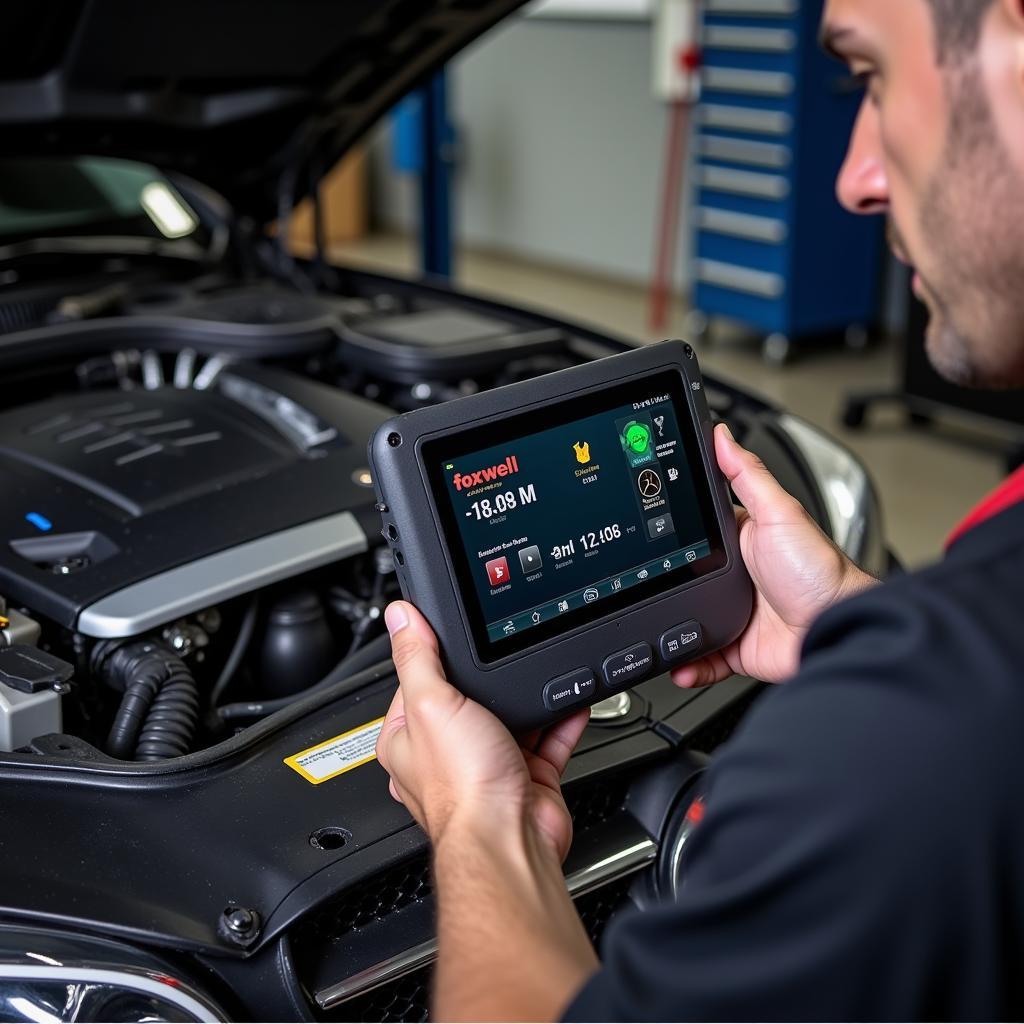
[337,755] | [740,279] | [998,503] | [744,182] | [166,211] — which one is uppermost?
[998,503]

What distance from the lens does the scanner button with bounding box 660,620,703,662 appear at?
1.04 meters

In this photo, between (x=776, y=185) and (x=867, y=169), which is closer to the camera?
(x=867, y=169)

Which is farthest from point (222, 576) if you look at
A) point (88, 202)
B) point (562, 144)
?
point (562, 144)

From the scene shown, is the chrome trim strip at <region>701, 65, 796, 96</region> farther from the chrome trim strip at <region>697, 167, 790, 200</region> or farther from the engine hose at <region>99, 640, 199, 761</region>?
the engine hose at <region>99, 640, 199, 761</region>

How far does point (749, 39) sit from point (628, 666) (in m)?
3.97

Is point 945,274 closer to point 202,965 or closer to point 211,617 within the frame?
point 202,965

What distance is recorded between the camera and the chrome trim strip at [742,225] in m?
4.64

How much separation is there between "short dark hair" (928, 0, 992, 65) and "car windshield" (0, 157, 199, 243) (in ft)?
4.77

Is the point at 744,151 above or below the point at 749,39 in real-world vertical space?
below

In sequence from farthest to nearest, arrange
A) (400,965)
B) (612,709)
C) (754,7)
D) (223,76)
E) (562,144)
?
1. (562,144)
2. (754,7)
3. (223,76)
4. (612,709)
5. (400,965)

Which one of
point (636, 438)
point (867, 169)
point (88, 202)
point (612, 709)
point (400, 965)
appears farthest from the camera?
point (88, 202)

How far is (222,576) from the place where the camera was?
1.18 metres

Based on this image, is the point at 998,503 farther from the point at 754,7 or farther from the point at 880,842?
the point at 754,7

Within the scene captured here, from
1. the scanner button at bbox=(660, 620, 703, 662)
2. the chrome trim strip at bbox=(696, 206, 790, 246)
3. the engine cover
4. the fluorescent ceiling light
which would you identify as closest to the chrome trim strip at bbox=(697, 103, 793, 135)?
the chrome trim strip at bbox=(696, 206, 790, 246)
